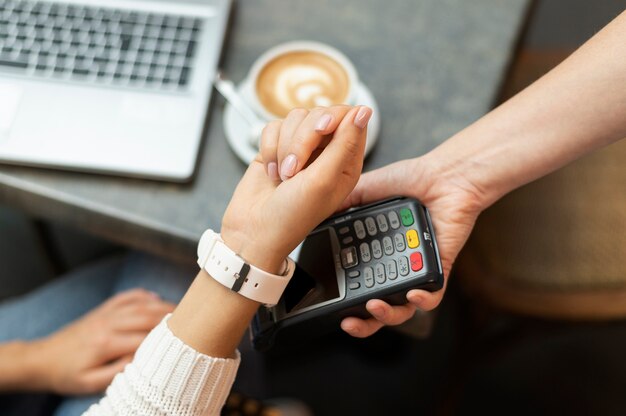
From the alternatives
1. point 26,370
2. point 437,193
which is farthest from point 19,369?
point 437,193

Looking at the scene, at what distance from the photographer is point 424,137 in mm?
627

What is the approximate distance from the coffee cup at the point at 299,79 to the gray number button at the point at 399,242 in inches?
6.0

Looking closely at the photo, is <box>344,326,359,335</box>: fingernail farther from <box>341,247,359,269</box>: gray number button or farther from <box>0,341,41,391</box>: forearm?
<box>0,341,41,391</box>: forearm

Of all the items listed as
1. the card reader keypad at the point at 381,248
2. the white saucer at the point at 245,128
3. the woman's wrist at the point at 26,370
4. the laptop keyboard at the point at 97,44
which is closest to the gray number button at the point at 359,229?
the card reader keypad at the point at 381,248

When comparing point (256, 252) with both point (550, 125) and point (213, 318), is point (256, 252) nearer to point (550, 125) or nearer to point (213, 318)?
point (213, 318)

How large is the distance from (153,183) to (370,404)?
2.07 feet

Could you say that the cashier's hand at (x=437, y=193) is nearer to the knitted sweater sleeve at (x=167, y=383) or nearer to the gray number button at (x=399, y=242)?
the gray number button at (x=399, y=242)

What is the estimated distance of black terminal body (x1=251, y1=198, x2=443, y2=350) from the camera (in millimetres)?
501

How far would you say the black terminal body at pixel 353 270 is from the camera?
0.50 m

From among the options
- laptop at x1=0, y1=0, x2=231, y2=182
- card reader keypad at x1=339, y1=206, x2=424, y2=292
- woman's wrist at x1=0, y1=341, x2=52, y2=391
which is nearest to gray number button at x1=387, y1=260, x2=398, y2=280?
card reader keypad at x1=339, y1=206, x2=424, y2=292

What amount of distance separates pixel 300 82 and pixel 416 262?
23 cm

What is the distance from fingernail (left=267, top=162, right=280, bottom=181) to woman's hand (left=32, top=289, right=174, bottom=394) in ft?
0.77

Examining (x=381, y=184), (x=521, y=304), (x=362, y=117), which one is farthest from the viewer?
(x=521, y=304)

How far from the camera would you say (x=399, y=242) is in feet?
1.68
